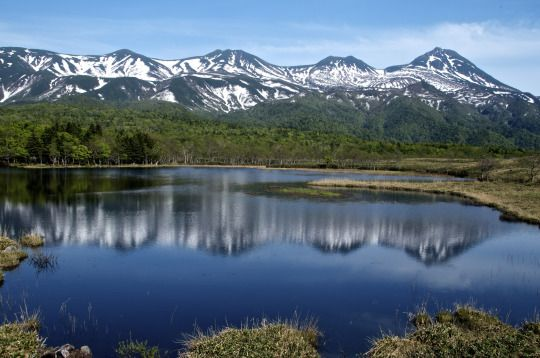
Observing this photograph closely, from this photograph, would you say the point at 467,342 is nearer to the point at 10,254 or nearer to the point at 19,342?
the point at 19,342

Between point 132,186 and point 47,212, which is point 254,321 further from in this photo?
point 132,186

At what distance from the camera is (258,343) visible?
19.8 meters

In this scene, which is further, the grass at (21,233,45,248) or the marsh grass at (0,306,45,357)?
the grass at (21,233,45,248)

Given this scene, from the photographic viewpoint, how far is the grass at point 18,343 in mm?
18531

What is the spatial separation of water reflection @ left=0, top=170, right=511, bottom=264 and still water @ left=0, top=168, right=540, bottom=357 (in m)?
0.26

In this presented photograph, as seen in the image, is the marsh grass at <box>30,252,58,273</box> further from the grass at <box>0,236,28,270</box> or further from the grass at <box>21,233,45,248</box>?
the grass at <box>21,233,45,248</box>

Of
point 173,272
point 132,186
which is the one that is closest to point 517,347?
point 173,272

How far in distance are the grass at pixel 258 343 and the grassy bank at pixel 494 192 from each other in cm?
5295

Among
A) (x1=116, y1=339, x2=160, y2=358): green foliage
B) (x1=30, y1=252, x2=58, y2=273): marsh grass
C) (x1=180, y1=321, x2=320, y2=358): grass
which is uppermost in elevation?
(x1=180, y1=321, x2=320, y2=358): grass

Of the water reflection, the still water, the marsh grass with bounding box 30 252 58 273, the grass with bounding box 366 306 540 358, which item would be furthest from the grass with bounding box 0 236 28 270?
the grass with bounding box 366 306 540 358

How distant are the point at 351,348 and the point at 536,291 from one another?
61.9 ft

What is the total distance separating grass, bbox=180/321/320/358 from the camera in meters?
19.1

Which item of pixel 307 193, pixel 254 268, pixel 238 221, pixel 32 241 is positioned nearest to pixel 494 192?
pixel 307 193

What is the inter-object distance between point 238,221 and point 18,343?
132 ft
